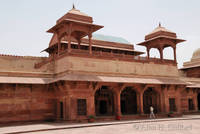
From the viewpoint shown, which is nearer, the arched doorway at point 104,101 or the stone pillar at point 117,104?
the stone pillar at point 117,104

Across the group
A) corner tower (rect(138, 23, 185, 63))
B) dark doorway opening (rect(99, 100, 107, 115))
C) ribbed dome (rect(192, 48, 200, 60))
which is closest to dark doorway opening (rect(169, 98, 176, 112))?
corner tower (rect(138, 23, 185, 63))

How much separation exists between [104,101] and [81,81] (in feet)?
21.4

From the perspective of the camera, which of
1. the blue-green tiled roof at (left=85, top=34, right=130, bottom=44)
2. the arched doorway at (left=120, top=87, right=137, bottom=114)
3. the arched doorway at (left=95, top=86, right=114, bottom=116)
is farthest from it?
the blue-green tiled roof at (left=85, top=34, right=130, bottom=44)

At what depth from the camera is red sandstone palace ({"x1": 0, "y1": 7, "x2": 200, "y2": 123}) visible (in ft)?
57.4

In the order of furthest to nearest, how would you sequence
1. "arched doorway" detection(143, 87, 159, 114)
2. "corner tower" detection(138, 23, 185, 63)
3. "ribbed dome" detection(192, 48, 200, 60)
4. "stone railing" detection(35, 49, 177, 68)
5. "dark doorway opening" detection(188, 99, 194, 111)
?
"ribbed dome" detection(192, 48, 200, 60), "dark doorway opening" detection(188, 99, 194, 111), "corner tower" detection(138, 23, 185, 63), "arched doorway" detection(143, 87, 159, 114), "stone railing" detection(35, 49, 177, 68)

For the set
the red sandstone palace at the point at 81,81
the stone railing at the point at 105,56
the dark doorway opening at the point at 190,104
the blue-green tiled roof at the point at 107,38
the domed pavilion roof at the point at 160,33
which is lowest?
the dark doorway opening at the point at 190,104

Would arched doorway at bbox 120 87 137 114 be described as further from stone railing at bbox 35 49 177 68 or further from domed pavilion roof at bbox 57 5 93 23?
domed pavilion roof at bbox 57 5 93 23

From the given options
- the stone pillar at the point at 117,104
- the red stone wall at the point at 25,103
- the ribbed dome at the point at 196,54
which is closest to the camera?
the red stone wall at the point at 25,103

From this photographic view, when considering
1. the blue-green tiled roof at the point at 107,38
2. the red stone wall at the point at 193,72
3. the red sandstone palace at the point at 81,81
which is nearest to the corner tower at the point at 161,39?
the red sandstone palace at the point at 81,81

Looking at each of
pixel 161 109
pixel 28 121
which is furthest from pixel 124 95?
A: pixel 28 121

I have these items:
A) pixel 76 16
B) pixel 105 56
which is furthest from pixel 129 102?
pixel 76 16

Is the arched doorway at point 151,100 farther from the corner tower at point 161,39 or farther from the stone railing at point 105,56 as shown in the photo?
the corner tower at point 161,39

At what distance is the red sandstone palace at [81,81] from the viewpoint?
17484 millimetres

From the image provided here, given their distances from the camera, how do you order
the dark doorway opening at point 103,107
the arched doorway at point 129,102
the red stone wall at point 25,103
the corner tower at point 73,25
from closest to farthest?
the red stone wall at point 25,103 → the corner tower at point 73,25 → the dark doorway opening at point 103,107 → the arched doorway at point 129,102
